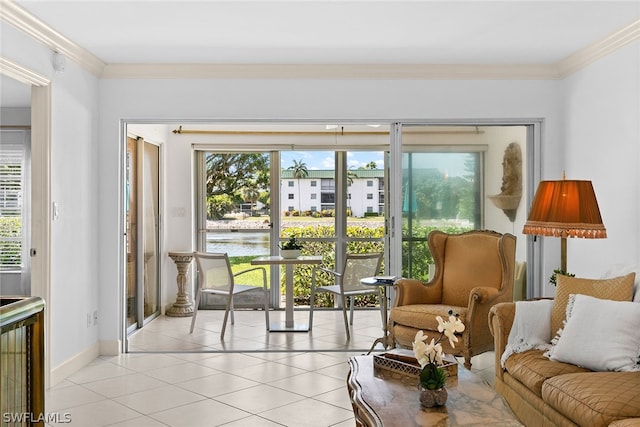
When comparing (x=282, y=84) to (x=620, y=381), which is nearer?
(x=620, y=381)

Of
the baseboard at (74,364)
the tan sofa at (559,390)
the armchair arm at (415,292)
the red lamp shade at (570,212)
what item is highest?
the red lamp shade at (570,212)

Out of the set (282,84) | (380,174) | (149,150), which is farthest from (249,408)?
(380,174)

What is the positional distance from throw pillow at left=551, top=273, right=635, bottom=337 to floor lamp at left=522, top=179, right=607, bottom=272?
0.44 m

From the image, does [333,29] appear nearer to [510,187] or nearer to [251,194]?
[510,187]

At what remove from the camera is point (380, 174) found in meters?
7.98

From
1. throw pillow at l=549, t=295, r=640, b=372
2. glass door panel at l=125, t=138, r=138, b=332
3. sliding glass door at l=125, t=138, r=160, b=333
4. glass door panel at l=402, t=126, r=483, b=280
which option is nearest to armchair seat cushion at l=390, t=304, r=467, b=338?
glass door panel at l=402, t=126, r=483, b=280

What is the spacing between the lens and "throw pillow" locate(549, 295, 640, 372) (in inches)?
123

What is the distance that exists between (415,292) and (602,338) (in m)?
2.02

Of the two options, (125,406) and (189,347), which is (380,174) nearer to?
(189,347)

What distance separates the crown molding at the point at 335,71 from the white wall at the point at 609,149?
1.68 feet

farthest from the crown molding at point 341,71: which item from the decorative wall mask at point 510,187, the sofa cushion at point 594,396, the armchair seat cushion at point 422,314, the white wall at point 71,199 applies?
the sofa cushion at point 594,396

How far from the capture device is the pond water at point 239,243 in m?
7.91

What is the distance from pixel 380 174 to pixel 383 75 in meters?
2.60

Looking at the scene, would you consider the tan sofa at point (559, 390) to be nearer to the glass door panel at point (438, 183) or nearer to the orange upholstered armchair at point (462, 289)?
the orange upholstered armchair at point (462, 289)
